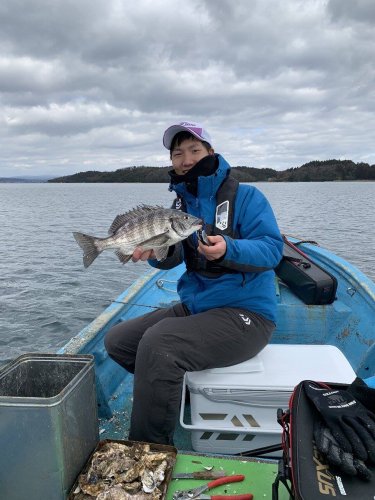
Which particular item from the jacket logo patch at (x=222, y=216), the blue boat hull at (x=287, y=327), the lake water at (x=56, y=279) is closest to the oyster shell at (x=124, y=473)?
the blue boat hull at (x=287, y=327)

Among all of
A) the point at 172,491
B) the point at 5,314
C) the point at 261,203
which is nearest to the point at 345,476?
the point at 172,491

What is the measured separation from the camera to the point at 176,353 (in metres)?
2.92

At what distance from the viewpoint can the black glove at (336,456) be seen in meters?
1.71

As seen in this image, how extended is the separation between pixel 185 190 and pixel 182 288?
911mm

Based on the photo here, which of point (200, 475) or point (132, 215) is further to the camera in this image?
point (132, 215)

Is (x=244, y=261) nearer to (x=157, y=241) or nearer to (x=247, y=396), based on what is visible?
(x=157, y=241)

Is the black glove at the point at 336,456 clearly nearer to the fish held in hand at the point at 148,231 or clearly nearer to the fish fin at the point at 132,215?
the fish held in hand at the point at 148,231

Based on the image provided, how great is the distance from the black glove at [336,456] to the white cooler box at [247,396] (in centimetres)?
111

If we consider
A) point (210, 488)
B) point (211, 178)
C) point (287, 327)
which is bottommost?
point (287, 327)

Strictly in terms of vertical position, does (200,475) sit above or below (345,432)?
below

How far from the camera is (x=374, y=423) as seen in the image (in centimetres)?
186

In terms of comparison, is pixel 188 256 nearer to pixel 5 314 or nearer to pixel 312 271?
pixel 312 271

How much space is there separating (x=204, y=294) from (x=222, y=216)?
69 centimetres

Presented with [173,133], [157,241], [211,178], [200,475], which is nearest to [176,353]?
[200,475]
